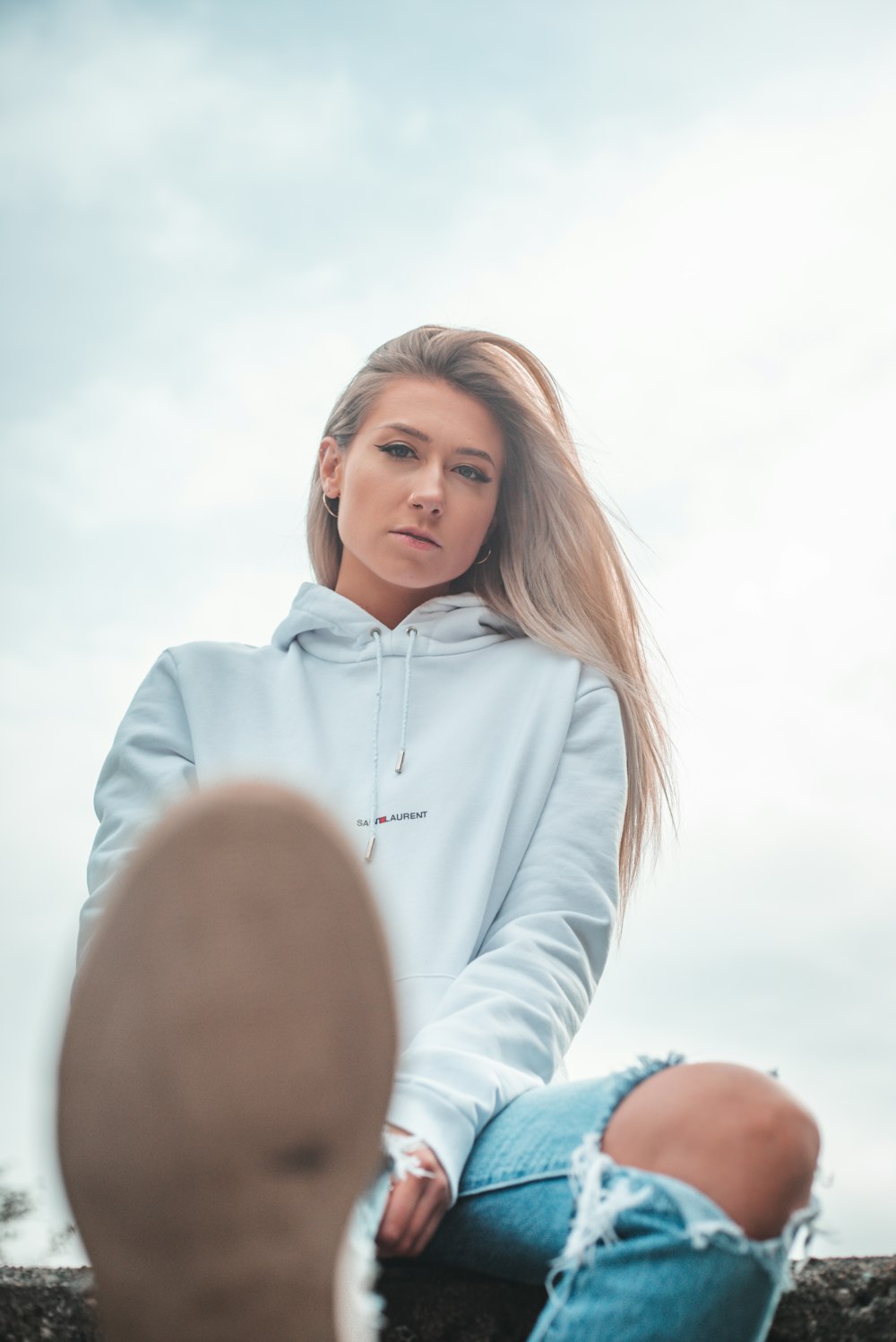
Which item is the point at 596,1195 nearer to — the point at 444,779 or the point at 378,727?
the point at 444,779

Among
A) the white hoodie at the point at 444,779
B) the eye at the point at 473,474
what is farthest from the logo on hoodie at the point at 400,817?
the eye at the point at 473,474

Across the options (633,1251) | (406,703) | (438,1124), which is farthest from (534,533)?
(633,1251)

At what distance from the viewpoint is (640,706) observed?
246 centimetres

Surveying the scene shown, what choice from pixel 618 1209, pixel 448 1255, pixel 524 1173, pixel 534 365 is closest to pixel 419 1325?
pixel 448 1255

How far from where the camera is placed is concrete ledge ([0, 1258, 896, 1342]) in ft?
4.71

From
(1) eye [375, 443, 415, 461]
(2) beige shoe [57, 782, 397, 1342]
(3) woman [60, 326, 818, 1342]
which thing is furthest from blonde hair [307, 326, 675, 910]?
(2) beige shoe [57, 782, 397, 1342]

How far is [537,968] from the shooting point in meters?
1.81

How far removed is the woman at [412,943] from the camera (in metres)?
0.88

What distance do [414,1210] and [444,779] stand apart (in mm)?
924

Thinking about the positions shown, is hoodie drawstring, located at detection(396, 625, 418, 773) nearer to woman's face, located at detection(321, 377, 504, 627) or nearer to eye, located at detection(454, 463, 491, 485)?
woman's face, located at detection(321, 377, 504, 627)

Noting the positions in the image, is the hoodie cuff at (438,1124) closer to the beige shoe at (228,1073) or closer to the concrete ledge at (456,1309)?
the concrete ledge at (456,1309)

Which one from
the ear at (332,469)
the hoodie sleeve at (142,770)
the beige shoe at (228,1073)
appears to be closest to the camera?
the beige shoe at (228,1073)

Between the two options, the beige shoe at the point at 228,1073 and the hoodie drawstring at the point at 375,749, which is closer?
the beige shoe at the point at 228,1073

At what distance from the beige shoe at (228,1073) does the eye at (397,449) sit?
1.67m
